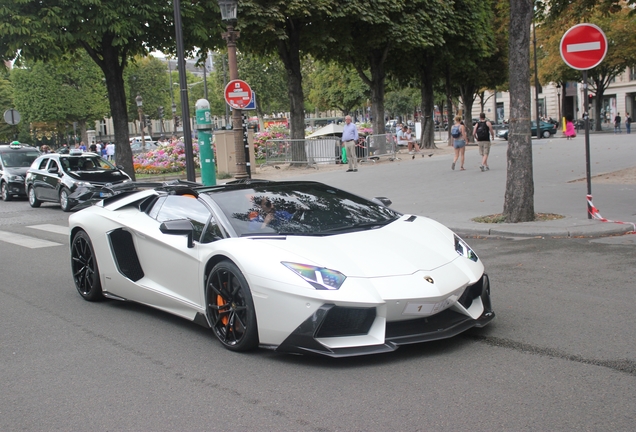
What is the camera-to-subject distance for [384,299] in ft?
15.4

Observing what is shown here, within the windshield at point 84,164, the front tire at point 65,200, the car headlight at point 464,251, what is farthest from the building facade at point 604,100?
the car headlight at point 464,251

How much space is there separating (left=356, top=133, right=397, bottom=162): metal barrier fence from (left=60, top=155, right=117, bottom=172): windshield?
14.3 meters

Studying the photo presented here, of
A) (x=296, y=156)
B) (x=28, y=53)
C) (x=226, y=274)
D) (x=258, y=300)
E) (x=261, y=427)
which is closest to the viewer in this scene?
(x=261, y=427)

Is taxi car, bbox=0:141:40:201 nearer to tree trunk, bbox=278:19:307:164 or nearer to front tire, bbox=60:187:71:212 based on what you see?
front tire, bbox=60:187:71:212

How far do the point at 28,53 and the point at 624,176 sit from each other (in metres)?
17.3

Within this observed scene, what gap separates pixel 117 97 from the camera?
24750 mm

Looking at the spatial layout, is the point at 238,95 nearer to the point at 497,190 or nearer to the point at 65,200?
the point at 65,200

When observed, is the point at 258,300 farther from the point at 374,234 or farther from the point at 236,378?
the point at 374,234

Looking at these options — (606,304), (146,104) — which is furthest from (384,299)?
(146,104)

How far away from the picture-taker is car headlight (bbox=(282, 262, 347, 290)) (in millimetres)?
4750

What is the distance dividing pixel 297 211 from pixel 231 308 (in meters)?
1.10

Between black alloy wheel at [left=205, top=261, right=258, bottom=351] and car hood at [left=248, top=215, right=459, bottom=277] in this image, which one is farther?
black alloy wheel at [left=205, top=261, right=258, bottom=351]

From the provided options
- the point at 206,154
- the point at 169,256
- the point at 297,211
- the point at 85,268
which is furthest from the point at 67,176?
the point at 297,211

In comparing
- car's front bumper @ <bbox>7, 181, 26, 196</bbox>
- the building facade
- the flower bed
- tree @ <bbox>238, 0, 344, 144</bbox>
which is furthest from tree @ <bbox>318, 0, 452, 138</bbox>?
the building facade
